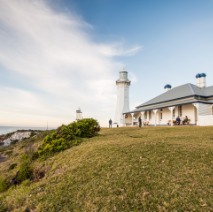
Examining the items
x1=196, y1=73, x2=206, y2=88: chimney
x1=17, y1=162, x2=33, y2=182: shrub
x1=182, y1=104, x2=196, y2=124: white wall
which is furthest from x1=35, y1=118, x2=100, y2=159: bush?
x1=196, y1=73, x2=206, y2=88: chimney

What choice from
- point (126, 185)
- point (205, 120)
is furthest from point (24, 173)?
point (205, 120)

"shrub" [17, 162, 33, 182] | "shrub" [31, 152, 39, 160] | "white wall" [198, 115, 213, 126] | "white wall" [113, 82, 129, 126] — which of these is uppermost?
"white wall" [113, 82, 129, 126]

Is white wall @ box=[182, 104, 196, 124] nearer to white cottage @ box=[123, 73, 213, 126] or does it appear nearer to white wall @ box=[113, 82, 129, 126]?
white cottage @ box=[123, 73, 213, 126]

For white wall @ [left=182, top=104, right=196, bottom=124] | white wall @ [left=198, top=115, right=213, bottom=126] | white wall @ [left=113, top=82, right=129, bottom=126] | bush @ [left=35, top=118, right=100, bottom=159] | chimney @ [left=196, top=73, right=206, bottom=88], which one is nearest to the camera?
bush @ [left=35, top=118, right=100, bottom=159]

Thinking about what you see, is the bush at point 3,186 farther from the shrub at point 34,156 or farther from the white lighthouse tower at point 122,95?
the white lighthouse tower at point 122,95

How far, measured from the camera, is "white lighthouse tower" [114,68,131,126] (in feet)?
125

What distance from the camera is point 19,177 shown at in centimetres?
640

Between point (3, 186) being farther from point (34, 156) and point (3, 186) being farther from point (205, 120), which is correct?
point (205, 120)

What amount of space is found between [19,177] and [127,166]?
445cm

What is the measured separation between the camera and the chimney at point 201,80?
25.9 metres

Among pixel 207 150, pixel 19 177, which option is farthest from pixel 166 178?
pixel 19 177

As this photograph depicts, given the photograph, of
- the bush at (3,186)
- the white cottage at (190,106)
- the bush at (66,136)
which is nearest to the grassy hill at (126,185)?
the bush at (3,186)

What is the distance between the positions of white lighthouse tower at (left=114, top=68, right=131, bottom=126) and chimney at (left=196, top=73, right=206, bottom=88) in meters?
16.0

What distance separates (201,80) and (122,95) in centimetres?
1741
